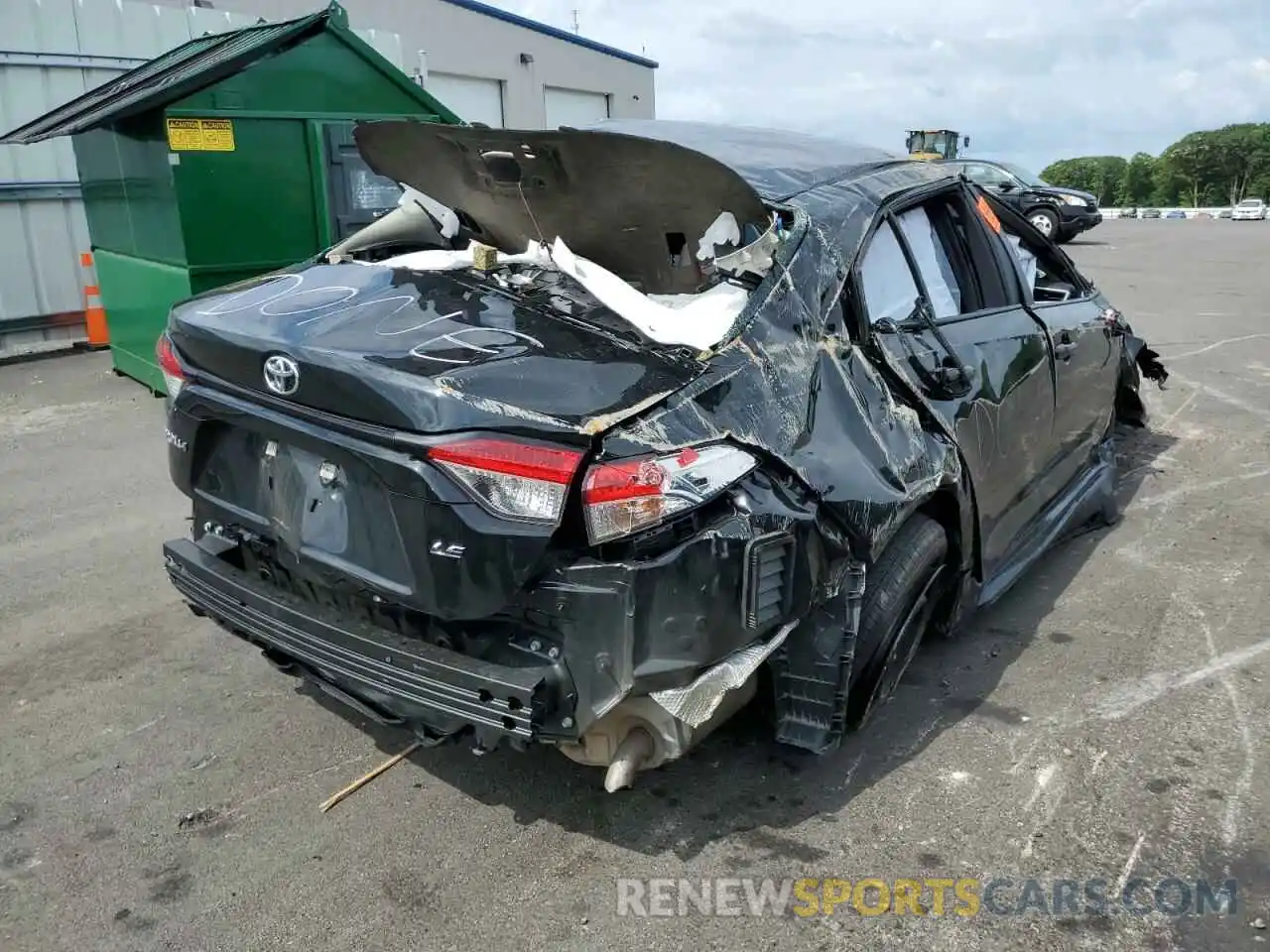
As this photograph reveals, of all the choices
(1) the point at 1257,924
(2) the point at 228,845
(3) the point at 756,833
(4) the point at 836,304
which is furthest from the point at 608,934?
(4) the point at 836,304

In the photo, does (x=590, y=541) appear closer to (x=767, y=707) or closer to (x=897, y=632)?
(x=767, y=707)

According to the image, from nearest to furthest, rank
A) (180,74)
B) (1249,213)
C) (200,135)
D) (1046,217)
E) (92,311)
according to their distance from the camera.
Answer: (200,135), (180,74), (92,311), (1046,217), (1249,213)

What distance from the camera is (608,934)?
2.36 meters

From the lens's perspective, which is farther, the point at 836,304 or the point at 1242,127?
the point at 1242,127

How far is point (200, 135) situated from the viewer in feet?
22.2

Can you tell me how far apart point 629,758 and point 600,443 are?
85cm

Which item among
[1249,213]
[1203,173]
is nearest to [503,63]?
[1249,213]

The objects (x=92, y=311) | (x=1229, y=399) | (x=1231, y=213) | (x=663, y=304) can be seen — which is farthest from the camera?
(x=1231, y=213)

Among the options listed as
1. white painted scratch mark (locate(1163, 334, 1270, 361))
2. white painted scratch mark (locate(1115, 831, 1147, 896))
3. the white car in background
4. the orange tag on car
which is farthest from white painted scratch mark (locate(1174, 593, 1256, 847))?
the white car in background

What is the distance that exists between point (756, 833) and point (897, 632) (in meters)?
0.70

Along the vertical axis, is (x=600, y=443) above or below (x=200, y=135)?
below

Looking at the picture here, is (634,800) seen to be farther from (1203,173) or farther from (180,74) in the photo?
(1203,173)

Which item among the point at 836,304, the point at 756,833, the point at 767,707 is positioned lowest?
the point at 756,833

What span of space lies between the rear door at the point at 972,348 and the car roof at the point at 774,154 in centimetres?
24
